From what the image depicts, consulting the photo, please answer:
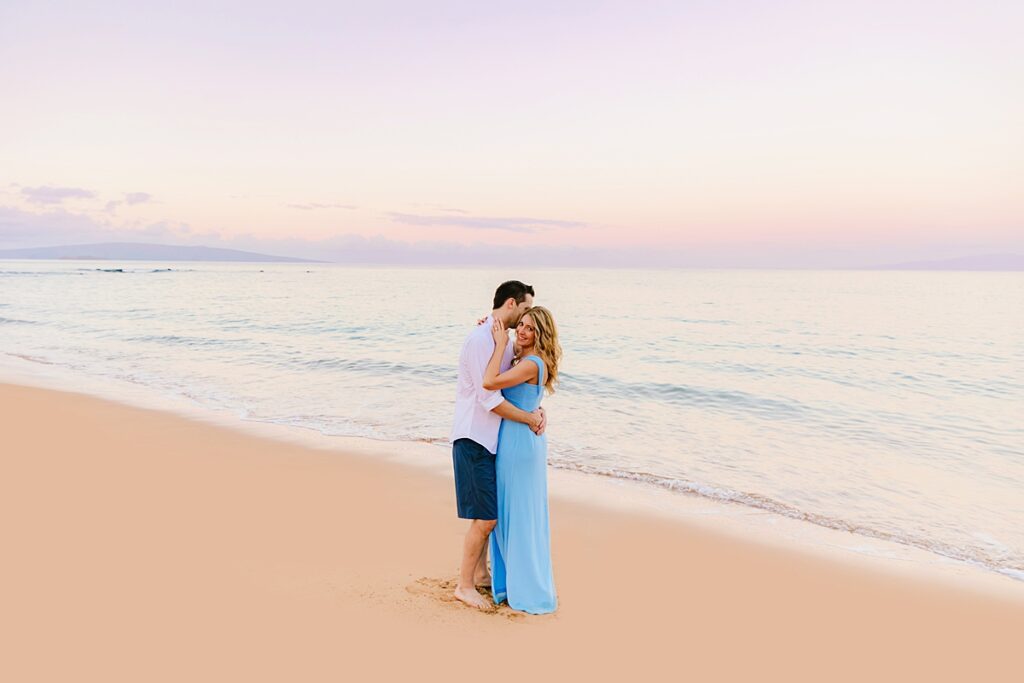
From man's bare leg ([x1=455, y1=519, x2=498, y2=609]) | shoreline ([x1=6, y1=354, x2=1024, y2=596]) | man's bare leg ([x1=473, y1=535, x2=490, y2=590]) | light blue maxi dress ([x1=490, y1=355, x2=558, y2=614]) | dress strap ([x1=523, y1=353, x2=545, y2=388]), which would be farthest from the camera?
shoreline ([x1=6, y1=354, x2=1024, y2=596])

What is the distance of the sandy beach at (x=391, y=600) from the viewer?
12.5 feet

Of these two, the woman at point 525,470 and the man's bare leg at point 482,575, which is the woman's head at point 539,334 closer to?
the woman at point 525,470

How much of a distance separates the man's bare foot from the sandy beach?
0.20 feet

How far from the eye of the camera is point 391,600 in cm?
448

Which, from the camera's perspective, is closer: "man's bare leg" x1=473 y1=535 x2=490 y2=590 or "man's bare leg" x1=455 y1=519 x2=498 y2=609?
"man's bare leg" x1=455 y1=519 x2=498 y2=609

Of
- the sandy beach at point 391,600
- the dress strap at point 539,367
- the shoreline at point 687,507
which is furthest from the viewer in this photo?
the shoreline at point 687,507

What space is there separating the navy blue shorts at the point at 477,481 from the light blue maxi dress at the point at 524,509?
0.19ft

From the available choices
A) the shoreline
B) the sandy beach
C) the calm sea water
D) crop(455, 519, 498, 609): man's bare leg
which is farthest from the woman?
the calm sea water

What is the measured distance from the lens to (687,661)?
13.0 feet

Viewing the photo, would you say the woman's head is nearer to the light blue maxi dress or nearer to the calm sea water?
the light blue maxi dress

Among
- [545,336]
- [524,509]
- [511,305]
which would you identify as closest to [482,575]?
[524,509]

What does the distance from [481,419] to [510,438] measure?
24 centimetres

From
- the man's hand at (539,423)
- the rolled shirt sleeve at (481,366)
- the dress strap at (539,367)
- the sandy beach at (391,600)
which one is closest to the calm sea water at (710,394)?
the sandy beach at (391,600)

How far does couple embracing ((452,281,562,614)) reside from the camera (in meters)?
4.14
